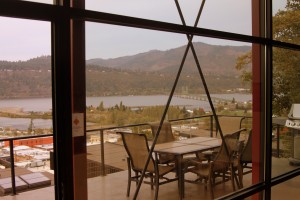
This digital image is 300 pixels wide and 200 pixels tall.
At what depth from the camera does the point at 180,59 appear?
3.11 metres

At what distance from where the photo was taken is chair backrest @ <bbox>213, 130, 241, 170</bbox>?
389cm

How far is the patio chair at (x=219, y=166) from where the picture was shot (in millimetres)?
3922

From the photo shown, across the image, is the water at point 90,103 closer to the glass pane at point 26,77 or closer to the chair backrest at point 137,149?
the glass pane at point 26,77

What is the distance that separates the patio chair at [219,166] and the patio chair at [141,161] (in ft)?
1.16

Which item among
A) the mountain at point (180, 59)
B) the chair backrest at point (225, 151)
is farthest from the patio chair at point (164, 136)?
the mountain at point (180, 59)

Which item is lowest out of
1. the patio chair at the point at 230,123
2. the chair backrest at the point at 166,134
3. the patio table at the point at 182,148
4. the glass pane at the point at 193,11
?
the patio table at the point at 182,148

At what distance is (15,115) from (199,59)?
5.66ft

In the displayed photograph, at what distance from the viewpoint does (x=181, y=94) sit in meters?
3.71

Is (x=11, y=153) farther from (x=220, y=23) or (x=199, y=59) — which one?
(x=220, y=23)

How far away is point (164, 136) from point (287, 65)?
1.98 meters

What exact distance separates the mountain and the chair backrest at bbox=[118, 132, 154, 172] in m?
0.79

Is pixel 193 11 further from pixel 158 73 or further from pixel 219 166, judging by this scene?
pixel 219 166

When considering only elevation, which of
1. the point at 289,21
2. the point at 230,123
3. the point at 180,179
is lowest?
the point at 180,179

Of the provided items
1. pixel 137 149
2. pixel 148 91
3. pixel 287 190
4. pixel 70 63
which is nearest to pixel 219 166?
pixel 287 190
